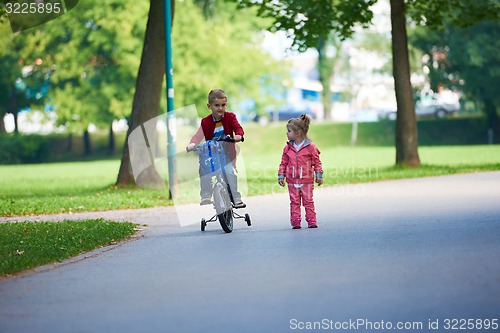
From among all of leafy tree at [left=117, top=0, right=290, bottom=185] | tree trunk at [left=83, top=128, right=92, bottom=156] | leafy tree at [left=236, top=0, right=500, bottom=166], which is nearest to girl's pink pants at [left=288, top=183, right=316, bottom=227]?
leafy tree at [left=236, top=0, right=500, bottom=166]

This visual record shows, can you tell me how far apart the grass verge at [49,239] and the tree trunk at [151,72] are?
10255 millimetres

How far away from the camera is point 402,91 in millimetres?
32500

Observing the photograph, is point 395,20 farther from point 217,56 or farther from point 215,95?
point 217,56

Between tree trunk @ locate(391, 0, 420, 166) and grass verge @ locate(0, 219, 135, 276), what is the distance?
16560mm

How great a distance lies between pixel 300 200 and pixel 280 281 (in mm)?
4801

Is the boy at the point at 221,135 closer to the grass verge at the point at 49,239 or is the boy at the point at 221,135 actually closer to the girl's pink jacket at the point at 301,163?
the girl's pink jacket at the point at 301,163

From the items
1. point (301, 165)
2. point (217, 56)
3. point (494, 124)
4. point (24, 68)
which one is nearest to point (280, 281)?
point (301, 165)

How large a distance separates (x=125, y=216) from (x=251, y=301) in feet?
35.5

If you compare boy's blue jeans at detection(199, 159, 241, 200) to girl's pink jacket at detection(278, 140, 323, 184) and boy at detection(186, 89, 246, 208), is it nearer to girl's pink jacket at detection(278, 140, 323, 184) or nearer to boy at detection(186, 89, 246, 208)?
boy at detection(186, 89, 246, 208)

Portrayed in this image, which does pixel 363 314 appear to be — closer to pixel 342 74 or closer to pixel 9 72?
pixel 9 72

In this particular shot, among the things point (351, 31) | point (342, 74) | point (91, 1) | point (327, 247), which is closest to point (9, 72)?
point (91, 1)

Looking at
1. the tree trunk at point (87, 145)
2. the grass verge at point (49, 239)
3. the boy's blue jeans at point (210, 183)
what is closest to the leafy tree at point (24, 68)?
the tree trunk at point (87, 145)

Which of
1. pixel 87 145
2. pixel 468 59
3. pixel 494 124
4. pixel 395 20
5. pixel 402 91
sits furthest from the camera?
pixel 87 145

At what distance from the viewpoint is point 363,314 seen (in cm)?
795
